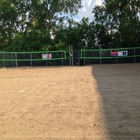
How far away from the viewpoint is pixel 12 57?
3158 cm

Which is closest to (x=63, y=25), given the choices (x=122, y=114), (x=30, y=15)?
(x=30, y=15)

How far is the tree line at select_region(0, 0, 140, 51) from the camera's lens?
3181 cm

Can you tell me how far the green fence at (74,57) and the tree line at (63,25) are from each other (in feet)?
7.01

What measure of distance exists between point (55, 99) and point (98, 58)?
76.3 feet

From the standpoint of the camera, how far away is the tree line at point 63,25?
104ft

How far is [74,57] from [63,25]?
363 inches

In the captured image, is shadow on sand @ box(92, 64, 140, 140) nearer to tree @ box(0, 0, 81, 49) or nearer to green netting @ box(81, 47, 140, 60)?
green netting @ box(81, 47, 140, 60)

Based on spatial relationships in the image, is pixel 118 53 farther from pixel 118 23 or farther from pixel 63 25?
pixel 63 25

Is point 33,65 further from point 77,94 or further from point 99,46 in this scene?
point 77,94

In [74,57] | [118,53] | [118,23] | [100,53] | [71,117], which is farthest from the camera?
[118,23]

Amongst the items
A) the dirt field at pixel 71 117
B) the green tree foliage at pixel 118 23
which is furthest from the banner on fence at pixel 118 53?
the dirt field at pixel 71 117

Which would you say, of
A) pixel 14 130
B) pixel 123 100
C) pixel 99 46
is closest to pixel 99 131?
pixel 14 130

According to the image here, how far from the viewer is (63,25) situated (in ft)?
126

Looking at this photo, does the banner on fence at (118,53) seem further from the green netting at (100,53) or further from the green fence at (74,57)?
the green netting at (100,53)
